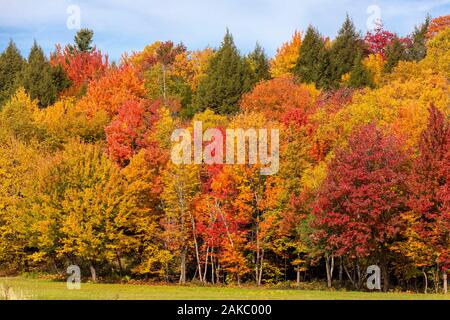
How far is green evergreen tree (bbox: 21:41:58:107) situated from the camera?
81.4 m

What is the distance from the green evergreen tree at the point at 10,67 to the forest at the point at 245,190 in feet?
→ 44.1

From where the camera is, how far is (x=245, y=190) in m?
46.9

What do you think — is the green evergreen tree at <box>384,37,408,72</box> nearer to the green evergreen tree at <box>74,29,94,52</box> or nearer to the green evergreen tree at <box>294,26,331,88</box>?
the green evergreen tree at <box>294,26,331,88</box>

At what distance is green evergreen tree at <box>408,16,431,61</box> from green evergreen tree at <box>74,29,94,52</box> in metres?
55.5

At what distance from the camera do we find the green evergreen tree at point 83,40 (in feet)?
377

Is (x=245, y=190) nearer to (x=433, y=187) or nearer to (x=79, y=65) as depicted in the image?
(x=433, y=187)

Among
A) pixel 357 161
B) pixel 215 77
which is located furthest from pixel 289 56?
pixel 357 161

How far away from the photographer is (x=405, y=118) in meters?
51.7

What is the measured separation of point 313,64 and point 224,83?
12.1 metres

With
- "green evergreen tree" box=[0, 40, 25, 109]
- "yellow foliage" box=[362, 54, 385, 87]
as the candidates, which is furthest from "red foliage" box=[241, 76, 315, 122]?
"green evergreen tree" box=[0, 40, 25, 109]

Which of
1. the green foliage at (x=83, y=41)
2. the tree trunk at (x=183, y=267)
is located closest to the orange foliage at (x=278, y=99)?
the tree trunk at (x=183, y=267)

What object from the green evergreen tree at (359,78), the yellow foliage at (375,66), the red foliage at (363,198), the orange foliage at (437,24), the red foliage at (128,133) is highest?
the orange foliage at (437,24)

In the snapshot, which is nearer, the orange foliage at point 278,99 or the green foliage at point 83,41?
the orange foliage at point 278,99

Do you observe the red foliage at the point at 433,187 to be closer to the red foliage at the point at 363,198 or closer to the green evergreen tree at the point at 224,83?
the red foliage at the point at 363,198
